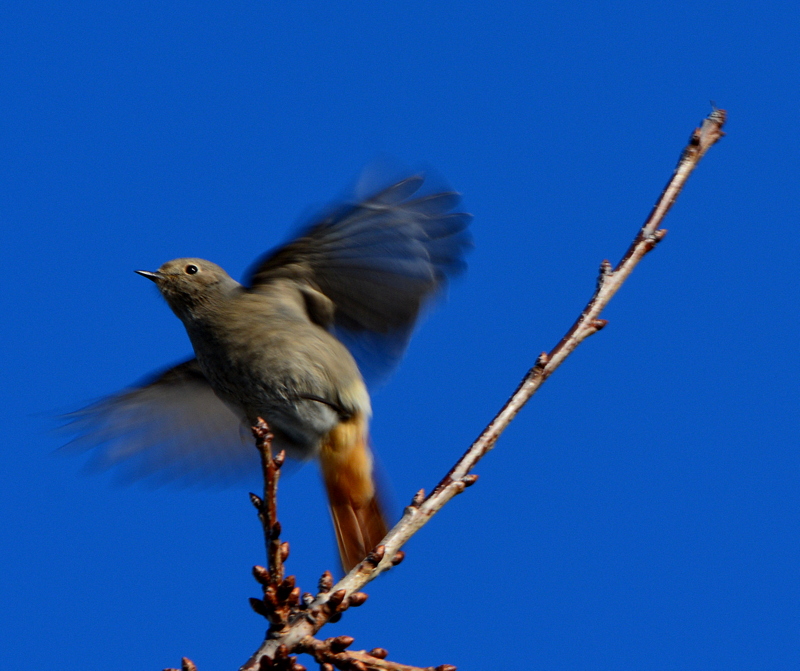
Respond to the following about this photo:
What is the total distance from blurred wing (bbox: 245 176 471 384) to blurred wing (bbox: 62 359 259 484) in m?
1.04

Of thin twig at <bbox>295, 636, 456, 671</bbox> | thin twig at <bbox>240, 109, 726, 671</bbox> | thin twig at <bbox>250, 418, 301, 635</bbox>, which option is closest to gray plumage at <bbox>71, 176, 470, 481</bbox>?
thin twig at <bbox>240, 109, 726, 671</bbox>

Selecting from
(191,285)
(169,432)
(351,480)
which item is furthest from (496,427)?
(169,432)

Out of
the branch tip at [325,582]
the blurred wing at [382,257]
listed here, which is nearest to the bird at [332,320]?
the blurred wing at [382,257]

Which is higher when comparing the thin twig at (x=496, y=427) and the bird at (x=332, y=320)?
the bird at (x=332, y=320)

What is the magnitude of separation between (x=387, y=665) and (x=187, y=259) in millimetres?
3291

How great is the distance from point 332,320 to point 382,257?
545 millimetres

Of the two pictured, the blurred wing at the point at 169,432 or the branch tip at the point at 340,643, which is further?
the blurred wing at the point at 169,432

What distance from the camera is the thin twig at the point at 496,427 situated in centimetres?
286

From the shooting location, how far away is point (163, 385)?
5910mm

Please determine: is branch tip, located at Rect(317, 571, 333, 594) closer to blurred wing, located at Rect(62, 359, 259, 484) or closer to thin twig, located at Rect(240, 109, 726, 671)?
thin twig, located at Rect(240, 109, 726, 671)

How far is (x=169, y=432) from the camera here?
5.98 metres

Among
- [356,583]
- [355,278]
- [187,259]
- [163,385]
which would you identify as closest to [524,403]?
[356,583]

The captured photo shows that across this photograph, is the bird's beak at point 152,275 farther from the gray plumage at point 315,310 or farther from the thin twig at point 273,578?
the thin twig at point 273,578

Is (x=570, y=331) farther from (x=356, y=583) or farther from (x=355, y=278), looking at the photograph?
(x=355, y=278)
